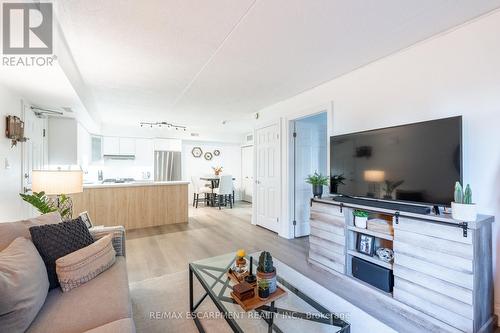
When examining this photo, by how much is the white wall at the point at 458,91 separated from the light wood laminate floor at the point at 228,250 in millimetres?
821

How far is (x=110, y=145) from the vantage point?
6281 mm

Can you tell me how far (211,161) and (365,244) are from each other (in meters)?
6.31

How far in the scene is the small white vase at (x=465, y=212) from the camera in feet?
4.93

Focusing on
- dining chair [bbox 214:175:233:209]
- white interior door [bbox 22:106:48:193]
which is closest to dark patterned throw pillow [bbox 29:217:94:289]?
white interior door [bbox 22:106:48:193]

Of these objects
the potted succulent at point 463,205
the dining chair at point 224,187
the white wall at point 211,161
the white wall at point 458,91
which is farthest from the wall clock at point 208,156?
the potted succulent at point 463,205

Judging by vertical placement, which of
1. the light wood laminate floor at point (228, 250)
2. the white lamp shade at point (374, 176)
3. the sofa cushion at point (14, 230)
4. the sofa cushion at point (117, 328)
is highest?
the white lamp shade at point (374, 176)

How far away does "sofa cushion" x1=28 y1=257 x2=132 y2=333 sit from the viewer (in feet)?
3.56

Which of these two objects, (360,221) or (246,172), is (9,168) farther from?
(246,172)

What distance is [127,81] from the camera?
3066 mm

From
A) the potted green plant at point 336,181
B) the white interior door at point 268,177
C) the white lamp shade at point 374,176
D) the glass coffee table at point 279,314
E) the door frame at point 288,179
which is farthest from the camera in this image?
the white interior door at point 268,177

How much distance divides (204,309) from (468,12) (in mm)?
3170

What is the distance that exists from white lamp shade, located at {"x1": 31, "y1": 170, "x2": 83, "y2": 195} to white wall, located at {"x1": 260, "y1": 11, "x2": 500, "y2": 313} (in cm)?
313

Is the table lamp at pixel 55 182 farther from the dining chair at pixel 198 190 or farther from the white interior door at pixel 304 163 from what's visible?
the dining chair at pixel 198 190

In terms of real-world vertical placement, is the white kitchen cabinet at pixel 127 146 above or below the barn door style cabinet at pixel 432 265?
above
